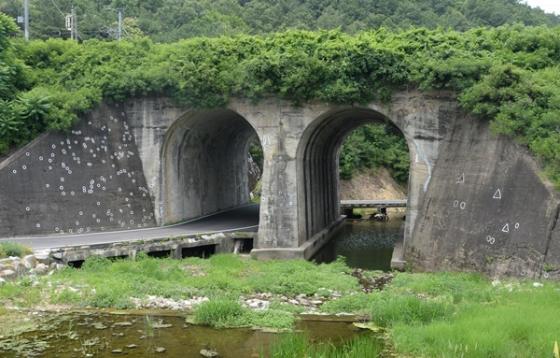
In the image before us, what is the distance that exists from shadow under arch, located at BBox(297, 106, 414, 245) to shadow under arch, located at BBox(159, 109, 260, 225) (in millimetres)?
3491

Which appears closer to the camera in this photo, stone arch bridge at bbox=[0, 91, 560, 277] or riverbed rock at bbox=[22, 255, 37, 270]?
riverbed rock at bbox=[22, 255, 37, 270]

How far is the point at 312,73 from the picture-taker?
21.9 meters

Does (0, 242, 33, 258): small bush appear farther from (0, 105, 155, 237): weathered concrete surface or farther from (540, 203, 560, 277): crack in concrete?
(540, 203, 560, 277): crack in concrete

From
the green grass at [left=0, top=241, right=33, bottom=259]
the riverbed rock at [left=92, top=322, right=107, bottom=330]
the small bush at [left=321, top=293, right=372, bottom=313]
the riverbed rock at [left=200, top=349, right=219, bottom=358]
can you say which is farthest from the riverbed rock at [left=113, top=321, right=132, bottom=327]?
the green grass at [left=0, top=241, right=33, bottom=259]

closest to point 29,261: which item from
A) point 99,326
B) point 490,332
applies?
point 99,326

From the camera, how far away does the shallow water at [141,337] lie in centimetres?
1105

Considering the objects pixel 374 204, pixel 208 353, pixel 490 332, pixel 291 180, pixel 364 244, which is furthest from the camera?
A: pixel 374 204

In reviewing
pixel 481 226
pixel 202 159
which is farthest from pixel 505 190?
pixel 202 159

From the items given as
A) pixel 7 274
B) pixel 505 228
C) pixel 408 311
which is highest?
pixel 505 228

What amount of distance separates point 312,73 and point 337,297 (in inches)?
366

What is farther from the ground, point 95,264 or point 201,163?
point 201,163

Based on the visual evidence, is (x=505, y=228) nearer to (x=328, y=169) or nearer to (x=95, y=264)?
(x=95, y=264)

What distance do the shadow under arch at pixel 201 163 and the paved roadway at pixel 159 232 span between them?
2.69 ft

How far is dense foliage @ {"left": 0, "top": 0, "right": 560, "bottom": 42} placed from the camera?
5706 cm
